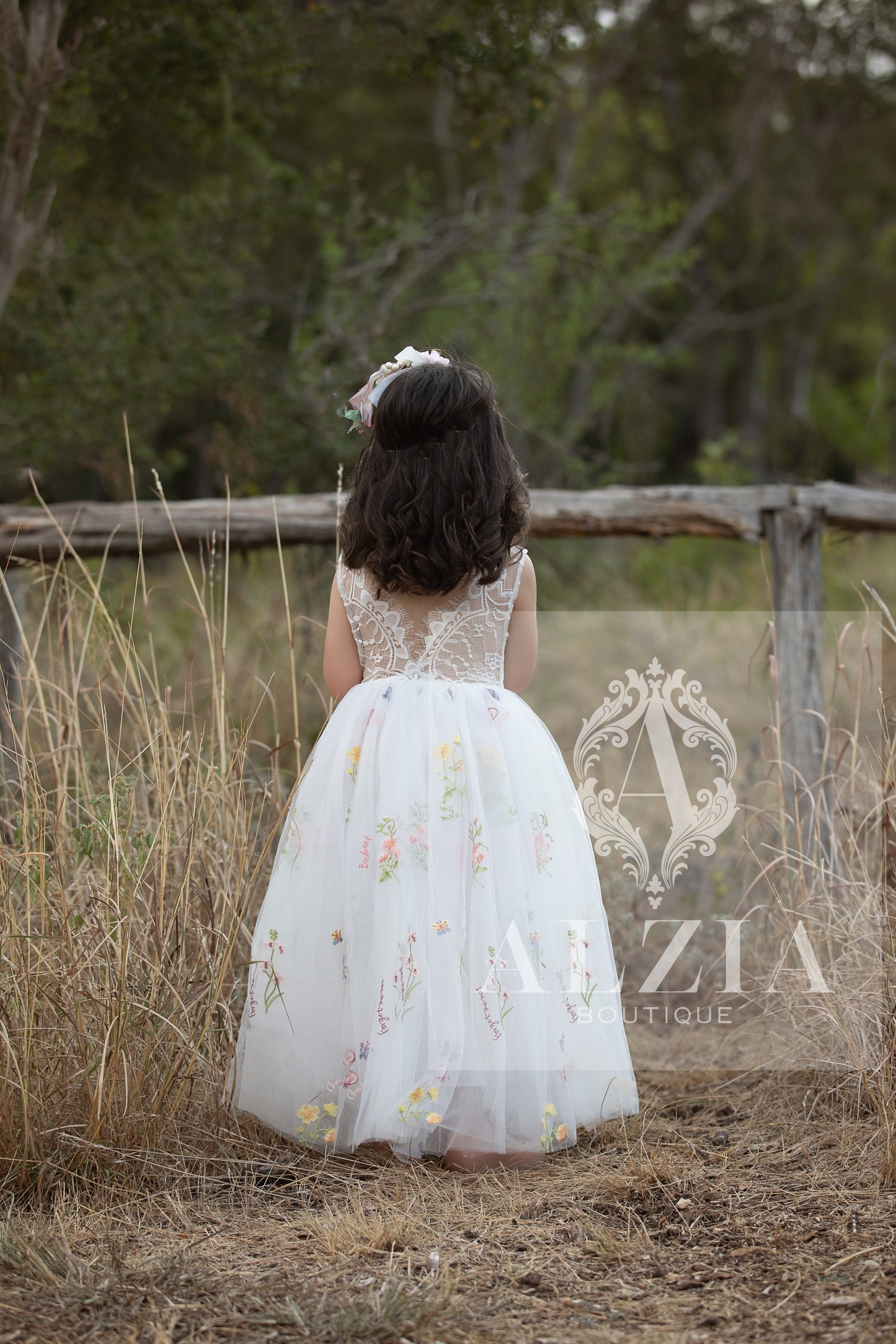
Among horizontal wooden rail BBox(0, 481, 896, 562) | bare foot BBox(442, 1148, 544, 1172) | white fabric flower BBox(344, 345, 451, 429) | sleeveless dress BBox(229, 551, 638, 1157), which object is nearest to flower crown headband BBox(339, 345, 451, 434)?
white fabric flower BBox(344, 345, 451, 429)

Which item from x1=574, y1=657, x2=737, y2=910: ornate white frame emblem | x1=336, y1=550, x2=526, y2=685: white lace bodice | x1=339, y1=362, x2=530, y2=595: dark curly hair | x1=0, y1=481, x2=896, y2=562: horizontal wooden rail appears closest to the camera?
x1=339, y1=362, x2=530, y2=595: dark curly hair

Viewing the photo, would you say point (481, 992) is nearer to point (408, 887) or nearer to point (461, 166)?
point (408, 887)

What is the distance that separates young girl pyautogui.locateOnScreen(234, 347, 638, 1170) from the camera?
7.62ft

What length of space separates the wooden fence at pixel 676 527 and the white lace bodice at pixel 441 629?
137cm

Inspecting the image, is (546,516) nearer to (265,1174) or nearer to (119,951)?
(119,951)

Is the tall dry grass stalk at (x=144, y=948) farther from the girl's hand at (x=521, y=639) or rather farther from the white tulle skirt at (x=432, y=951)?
the girl's hand at (x=521, y=639)

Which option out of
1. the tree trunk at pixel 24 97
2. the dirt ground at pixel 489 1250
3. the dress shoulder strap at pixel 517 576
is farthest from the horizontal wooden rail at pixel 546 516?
the dirt ground at pixel 489 1250

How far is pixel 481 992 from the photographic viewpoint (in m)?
2.33

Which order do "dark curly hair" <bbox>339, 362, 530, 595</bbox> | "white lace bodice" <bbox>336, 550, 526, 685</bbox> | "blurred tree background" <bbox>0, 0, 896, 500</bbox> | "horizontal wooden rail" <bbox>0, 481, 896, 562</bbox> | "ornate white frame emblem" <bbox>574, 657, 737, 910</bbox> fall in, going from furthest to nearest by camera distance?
"blurred tree background" <bbox>0, 0, 896, 500</bbox>
"horizontal wooden rail" <bbox>0, 481, 896, 562</bbox>
"ornate white frame emblem" <bbox>574, 657, 737, 910</bbox>
"white lace bodice" <bbox>336, 550, 526, 685</bbox>
"dark curly hair" <bbox>339, 362, 530, 595</bbox>

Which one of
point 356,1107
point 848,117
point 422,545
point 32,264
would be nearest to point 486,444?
point 422,545

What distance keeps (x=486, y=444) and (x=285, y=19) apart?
3.54m

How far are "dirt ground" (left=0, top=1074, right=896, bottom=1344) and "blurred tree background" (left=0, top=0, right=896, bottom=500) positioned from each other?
76.6 inches

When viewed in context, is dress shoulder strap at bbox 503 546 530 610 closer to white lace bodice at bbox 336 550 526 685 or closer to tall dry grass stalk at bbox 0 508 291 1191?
white lace bodice at bbox 336 550 526 685

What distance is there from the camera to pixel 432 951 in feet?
7.66
